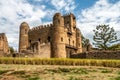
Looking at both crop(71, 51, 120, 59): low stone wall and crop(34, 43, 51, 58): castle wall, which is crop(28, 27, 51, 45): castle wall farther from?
crop(71, 51, 120, 59): low stone wall

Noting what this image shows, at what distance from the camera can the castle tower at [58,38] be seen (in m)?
47.7

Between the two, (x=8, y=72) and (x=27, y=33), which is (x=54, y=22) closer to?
(x=27, y=33)

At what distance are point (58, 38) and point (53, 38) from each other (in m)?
1.00

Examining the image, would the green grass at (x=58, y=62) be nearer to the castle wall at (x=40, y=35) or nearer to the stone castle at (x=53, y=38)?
the stone castle at (x=53, y=38)

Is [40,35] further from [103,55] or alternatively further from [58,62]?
[58,62]

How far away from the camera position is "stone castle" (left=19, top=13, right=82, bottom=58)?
151 ft

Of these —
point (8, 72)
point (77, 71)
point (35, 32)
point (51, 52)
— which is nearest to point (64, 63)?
point (77, 71)

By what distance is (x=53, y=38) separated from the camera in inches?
1927

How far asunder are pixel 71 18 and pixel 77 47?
6794 mm

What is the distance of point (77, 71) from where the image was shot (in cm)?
2545

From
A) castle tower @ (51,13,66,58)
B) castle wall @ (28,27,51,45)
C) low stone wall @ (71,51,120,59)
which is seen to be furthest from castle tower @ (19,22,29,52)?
low stone wall @ (71,51,120,59)

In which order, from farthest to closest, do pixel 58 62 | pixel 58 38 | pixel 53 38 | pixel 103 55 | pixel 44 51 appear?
pixel 53 38
pixel 58 38
pixel 44 51
pixel 103 55
pixel 58 62

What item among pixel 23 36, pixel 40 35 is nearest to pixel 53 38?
pixel 40 35

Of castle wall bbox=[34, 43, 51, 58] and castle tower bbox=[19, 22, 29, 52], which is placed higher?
castle tower bbox=[19, 22, 29, 52]
